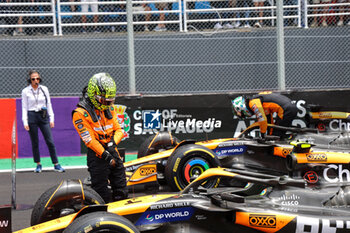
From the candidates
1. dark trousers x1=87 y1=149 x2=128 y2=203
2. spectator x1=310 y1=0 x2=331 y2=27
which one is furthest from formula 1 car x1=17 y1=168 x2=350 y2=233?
spectator x1=310 y1=0 x2=331 y2=27

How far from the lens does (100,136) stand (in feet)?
19.9

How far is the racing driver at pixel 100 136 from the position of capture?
5.89 meters

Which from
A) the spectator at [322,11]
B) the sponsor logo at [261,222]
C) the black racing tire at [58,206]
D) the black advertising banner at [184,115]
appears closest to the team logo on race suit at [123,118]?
the black advertising banner at [184,115]

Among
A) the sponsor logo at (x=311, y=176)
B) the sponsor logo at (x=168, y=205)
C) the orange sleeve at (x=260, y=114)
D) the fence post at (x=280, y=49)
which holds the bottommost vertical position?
the sponsor logo at (x=311, y=176)

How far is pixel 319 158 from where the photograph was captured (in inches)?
289

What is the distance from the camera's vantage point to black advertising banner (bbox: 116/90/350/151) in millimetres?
11406

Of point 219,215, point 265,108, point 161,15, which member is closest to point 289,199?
point 219,215

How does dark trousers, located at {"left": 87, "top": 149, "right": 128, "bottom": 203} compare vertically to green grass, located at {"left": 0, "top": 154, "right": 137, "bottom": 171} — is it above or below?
above

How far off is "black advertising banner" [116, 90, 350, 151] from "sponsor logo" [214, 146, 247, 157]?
3069mm

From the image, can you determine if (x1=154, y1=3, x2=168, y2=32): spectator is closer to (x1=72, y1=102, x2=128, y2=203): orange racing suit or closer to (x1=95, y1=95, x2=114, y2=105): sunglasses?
(x1=72, y1=102, x2=128, y2=203): orange racing suit

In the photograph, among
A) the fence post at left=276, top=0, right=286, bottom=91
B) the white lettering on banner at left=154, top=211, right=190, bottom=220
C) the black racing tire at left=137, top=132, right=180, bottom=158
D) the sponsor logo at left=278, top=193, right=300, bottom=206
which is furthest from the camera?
the fence post at left=276, top=0, right=286, bottom=91

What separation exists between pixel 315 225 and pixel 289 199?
1.34ft

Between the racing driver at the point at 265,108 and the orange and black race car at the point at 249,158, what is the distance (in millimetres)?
403

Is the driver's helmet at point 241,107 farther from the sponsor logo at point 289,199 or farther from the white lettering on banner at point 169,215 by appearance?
the white lettering on banner at point 169,215
